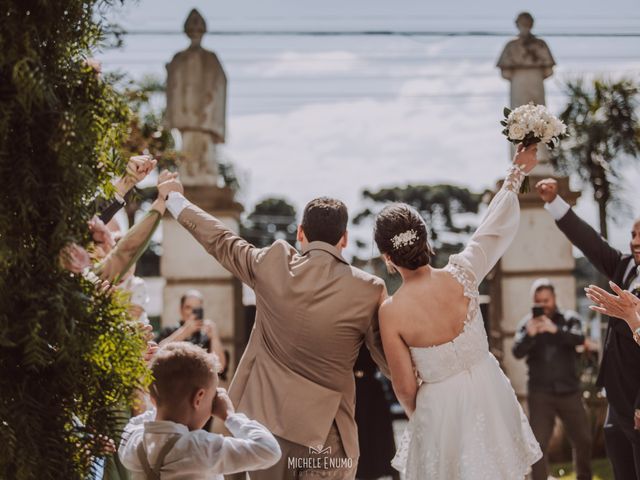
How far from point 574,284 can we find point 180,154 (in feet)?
14.5

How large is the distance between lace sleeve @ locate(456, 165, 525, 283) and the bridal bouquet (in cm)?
24

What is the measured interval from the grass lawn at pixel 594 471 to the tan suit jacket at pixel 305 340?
5389 mm

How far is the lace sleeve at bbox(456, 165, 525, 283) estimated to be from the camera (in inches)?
154

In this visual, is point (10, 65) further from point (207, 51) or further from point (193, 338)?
point (207, 51)

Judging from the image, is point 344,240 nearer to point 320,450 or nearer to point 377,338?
point 377,338

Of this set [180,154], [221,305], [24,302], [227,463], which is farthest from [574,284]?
[24,302]

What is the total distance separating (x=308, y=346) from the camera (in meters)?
3.74

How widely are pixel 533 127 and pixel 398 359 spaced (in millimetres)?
1421

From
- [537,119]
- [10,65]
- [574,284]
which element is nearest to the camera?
[10,65]

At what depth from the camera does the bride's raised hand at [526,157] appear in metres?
4.17

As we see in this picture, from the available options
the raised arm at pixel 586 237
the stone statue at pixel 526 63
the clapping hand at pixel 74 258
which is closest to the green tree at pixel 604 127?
the stone statue at pixel 526 63

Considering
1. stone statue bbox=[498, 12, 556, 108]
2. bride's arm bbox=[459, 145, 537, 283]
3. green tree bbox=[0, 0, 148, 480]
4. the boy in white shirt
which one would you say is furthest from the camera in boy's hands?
stone statue bbox=[498, 12, 556, 108]

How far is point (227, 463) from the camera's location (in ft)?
9.88

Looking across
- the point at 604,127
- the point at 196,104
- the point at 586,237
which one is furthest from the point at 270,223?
the point at 586,237
